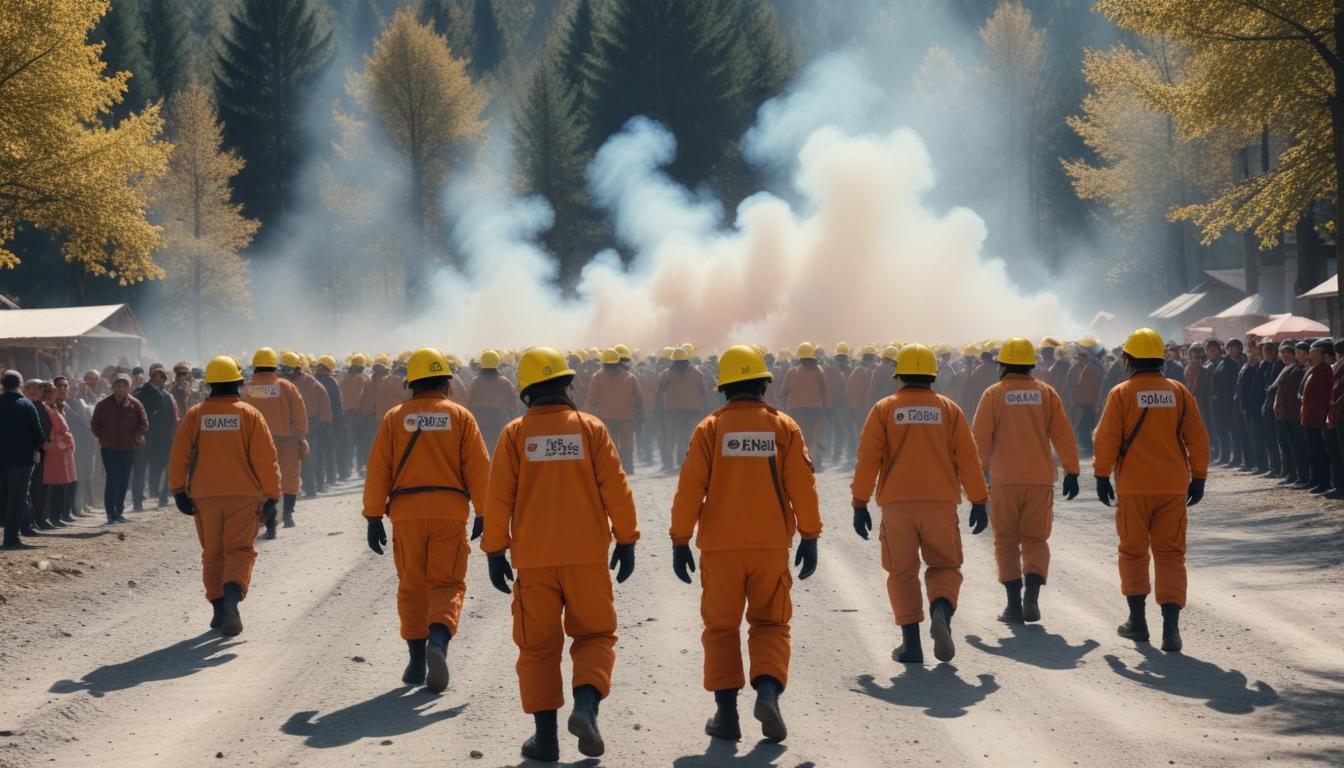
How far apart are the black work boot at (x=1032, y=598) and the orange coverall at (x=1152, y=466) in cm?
69

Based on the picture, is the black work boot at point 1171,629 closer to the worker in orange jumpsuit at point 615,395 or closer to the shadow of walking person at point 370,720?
the shadow of walking person at point 370,720

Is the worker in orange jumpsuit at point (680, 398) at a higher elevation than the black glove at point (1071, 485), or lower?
higher

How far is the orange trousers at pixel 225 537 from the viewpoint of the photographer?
33.5ft

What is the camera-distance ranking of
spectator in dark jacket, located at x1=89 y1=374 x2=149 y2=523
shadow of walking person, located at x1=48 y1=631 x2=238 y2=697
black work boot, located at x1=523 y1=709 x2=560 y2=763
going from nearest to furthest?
black work boot, located at x1=523 y1=709 x2=560 y2=763 < shadow of walking person, located at x1=48 y1=631 x2=238 y2=697 < spectator in dark jacket, located at x1=89 y1=374 x2=149 y2=523

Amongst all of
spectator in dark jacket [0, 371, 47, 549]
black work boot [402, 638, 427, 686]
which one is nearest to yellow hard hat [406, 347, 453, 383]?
black work boot [402, 638, 427, 686]

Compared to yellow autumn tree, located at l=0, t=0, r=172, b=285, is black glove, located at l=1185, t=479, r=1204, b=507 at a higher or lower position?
lower

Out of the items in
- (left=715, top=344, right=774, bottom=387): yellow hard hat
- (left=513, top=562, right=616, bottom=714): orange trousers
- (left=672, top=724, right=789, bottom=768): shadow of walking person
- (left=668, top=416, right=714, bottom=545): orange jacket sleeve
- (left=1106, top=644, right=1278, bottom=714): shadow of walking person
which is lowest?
(left=1106, top=644, right=1278, bottom=714): shadow of walking person

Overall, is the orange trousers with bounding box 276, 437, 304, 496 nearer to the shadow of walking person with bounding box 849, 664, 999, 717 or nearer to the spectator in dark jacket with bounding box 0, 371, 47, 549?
the spectator in dark jacket with bounding box 0, 371, 47, 549

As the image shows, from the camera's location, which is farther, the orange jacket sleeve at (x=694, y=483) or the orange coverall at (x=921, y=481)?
the orange coverall at (x=921, y=481)

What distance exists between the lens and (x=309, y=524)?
16.9 m

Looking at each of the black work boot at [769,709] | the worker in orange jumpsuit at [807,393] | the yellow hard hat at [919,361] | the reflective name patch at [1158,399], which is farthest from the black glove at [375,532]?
the worker in orange jumpsuit at [807,393]

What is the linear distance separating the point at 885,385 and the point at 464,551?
57.6 ft

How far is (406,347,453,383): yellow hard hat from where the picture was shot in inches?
332

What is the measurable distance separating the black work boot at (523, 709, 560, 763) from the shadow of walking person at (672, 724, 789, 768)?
1.91 ft
